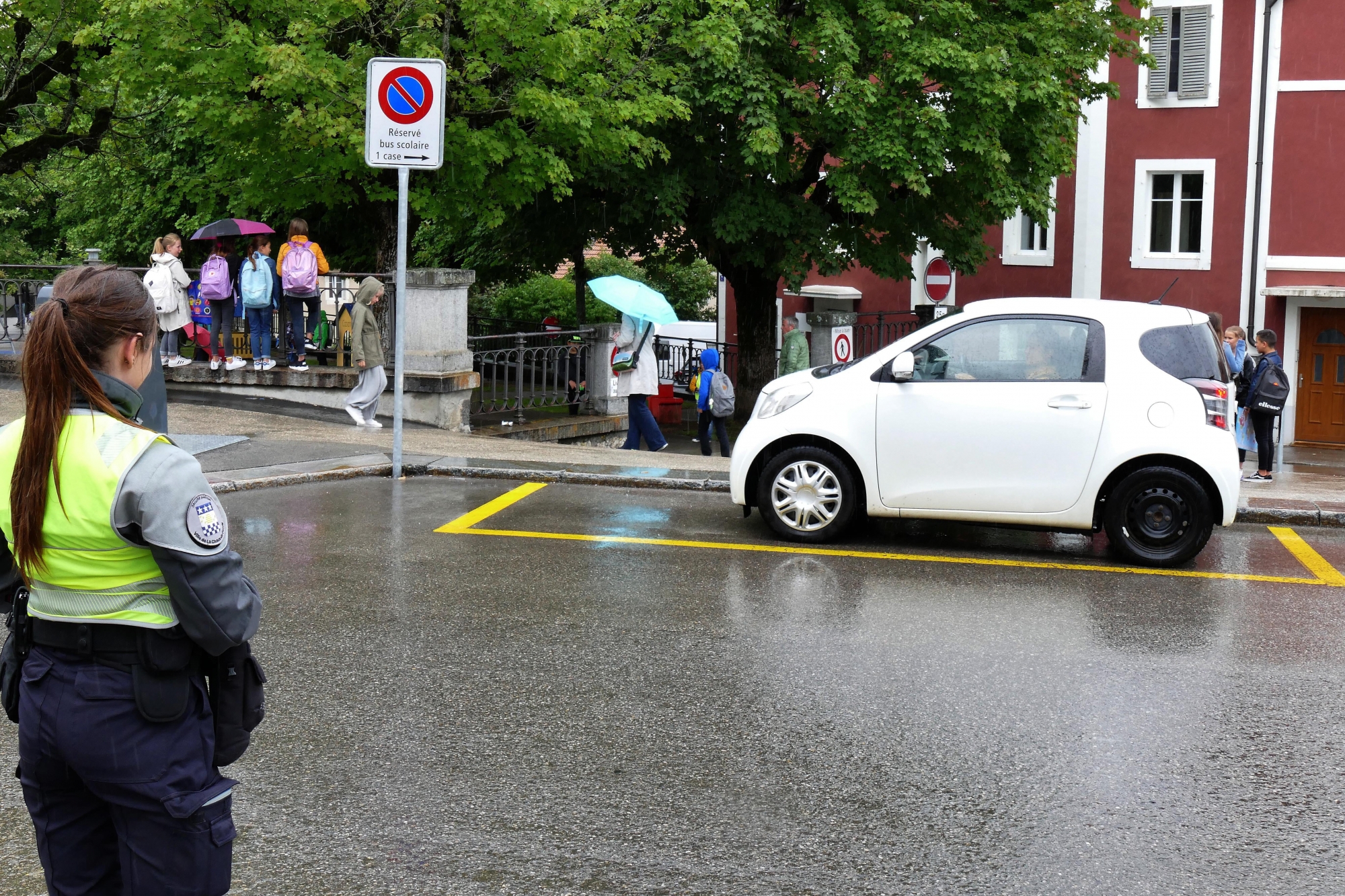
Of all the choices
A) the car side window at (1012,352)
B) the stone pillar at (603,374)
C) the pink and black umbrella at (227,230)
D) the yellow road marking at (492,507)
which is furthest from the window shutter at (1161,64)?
the car side window at (1012,352)

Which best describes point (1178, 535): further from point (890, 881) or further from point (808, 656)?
point (890, 881)

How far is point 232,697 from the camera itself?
9.66 feet

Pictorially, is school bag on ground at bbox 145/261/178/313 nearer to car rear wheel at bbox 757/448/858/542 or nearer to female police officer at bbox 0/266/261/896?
car rear wheel at bbox 757/448/858/542

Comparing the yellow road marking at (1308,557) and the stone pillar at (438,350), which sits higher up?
the stone pillar at (438,350)

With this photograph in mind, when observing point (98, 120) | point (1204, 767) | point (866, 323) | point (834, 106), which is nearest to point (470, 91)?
point (834, 106)

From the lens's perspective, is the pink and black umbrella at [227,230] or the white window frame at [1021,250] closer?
the pink and black umbrella at [227,230]

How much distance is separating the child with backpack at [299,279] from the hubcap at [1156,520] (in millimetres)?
9155

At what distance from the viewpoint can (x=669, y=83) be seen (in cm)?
2023

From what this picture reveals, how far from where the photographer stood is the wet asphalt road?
430cm

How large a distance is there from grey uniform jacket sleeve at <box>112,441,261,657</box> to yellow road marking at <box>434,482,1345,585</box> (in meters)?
6.37

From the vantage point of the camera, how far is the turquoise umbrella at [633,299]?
1586cm

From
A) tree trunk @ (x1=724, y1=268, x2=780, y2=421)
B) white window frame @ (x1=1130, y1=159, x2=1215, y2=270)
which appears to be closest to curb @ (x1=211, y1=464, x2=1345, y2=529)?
tree trunk @ (x1=724, y1=268, x2=780, y2=421)

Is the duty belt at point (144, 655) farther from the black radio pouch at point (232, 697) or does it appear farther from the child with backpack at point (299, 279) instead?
the child with backpack at point (299, 279)

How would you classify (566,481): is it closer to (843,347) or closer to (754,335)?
(843,347)
